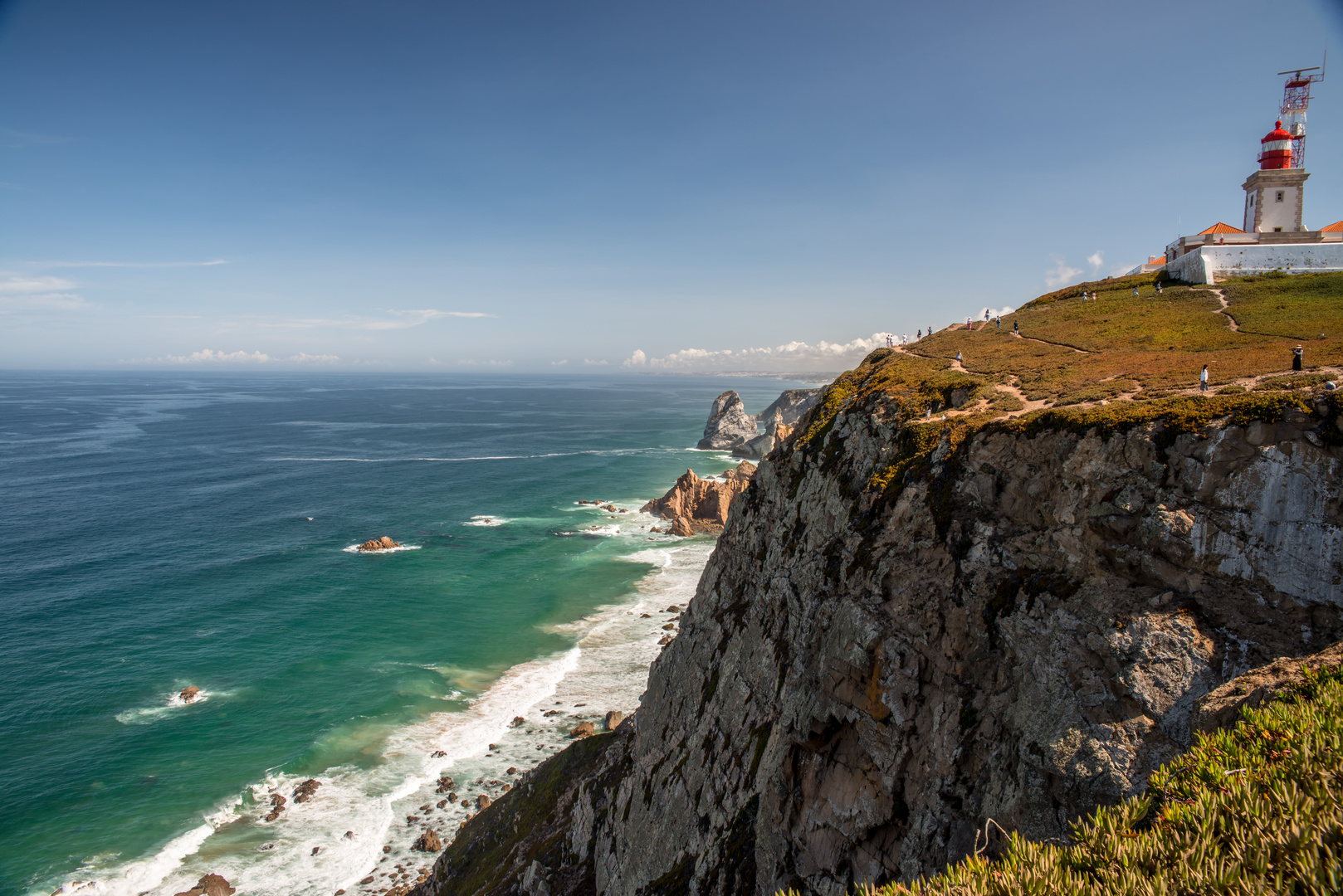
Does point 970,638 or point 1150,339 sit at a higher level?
point 1150,339

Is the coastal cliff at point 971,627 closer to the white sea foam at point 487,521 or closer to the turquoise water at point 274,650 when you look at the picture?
the turquoise water at point 274,650

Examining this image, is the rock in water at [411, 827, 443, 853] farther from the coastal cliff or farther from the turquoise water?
the coastal cliff

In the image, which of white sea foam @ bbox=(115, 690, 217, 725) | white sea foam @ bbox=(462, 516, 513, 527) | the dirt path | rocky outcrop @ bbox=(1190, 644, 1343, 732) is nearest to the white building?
the dirt path

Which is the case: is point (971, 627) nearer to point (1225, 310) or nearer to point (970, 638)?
point (970, 638)

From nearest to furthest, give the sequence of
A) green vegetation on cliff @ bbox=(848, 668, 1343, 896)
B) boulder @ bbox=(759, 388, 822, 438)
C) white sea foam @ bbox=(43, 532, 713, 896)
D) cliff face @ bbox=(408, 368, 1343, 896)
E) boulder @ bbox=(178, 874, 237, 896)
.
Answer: green vegetation on cliff @ bbox=(848, 668, 1343, 896) → cliff face @ bbox=(408, 368, 1343, 896) → boulder @ bbox=(178, 874, 237, 896) → white sea foam @ bbox=(43, 532, 713, 896) → boulder @ bbox=(759, 388, 822, 438)

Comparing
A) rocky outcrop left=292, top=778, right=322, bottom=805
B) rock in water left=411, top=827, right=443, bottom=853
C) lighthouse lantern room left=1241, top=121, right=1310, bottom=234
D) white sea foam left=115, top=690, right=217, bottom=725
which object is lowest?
rock in water left=411, top=827, right=443, bottom=853

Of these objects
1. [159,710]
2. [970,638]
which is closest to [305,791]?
[159,710]
